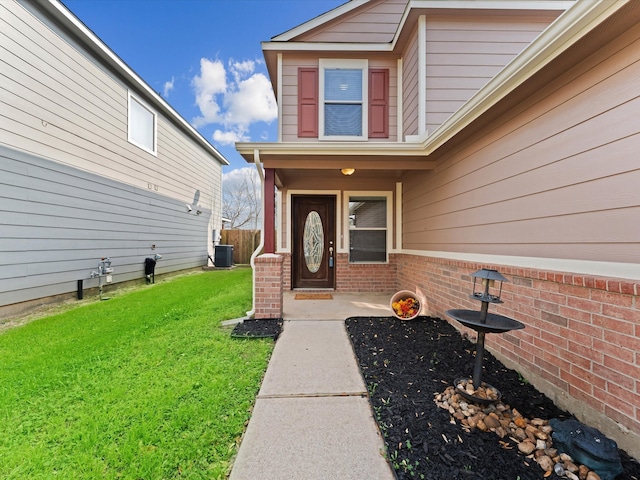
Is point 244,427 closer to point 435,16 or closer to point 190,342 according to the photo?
point 190,342

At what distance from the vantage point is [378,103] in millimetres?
5387

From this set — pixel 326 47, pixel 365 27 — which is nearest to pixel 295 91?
pixel 326 47

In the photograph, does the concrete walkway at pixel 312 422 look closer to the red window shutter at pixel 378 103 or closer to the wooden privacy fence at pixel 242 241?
the red window shutter at pixel 378 103

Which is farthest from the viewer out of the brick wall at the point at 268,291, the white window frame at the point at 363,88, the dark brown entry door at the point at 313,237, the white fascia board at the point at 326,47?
the dark brown entry door at the point at 313,237

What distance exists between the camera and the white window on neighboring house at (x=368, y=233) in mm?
5879

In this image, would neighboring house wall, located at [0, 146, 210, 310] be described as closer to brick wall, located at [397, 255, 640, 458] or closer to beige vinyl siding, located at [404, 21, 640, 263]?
beige vinyl siding, located at [404, 21, 640, 263]

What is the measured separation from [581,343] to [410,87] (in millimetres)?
4567

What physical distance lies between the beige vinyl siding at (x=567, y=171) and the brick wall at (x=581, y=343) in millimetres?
222

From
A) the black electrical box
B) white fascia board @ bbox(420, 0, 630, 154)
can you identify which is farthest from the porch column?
the black electrical box

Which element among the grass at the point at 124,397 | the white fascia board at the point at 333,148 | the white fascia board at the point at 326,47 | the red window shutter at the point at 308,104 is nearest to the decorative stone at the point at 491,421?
the grass at the point at 124,397

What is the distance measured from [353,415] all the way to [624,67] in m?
2.75

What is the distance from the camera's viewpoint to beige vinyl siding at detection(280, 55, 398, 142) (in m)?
5.39

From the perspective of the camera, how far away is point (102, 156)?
5848 mm

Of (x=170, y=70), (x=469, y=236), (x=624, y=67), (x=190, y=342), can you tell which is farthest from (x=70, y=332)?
(x=170, y=70)
